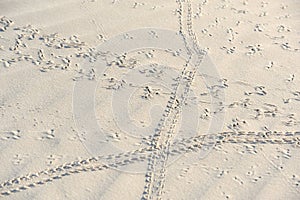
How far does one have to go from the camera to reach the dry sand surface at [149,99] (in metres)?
3.73

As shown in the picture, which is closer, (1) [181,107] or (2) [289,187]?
(2) [289,187]

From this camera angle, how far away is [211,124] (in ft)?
13.7

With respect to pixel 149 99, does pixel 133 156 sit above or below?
below

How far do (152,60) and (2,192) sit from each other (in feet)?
6.61

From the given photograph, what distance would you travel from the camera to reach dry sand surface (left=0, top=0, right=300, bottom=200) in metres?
3.73

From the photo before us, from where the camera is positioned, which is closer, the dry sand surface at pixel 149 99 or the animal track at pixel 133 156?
the animal track at pixel 133 156

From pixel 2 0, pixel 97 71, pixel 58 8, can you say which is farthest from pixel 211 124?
pixel 2 0

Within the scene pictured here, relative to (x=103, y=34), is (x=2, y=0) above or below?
above

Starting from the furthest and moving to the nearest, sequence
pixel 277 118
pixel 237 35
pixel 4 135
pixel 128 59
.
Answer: pixel 237 35
pixel 128 59
pixel 277 118
pixel 4 135

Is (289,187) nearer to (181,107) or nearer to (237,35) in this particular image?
(181,107)

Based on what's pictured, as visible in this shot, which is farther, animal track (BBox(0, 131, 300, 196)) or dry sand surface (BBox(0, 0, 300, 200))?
dry sand surface (BBox(0, 0, 300, 200))

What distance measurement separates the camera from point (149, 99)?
435 cm

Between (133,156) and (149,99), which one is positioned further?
(149,99)

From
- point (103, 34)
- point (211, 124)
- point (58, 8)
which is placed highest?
point (58, 8)
